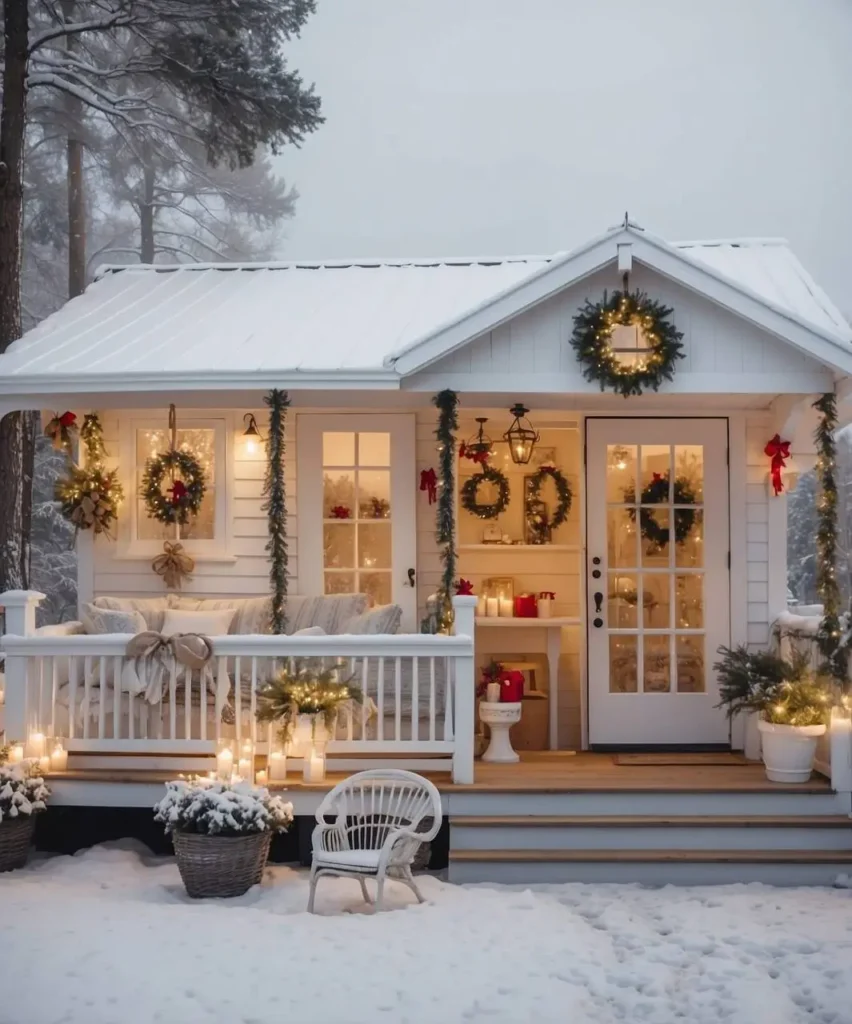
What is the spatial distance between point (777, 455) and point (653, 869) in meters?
3.12

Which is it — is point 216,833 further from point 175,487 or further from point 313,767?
point 175,487

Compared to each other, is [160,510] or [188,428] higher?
[188,428]

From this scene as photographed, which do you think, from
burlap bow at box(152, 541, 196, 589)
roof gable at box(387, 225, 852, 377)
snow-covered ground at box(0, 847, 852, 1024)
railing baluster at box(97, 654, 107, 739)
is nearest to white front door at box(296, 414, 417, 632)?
burlap bow at box(152, 541, 196, 589)

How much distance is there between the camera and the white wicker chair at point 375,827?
6.55 m

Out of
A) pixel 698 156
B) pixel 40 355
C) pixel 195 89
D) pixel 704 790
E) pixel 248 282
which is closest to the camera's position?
pixel 704 790

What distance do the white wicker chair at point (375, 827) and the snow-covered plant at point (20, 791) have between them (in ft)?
5.51

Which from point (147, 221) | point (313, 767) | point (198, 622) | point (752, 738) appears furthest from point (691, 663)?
point (147, 221)

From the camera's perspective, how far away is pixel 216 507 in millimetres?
9531

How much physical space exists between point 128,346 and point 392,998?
17.5 feet

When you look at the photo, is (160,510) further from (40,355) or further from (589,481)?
(589,481)

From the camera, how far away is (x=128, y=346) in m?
9.08

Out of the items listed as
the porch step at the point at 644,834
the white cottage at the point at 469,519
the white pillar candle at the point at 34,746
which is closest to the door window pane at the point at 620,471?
the white cottage at the point at 469,519

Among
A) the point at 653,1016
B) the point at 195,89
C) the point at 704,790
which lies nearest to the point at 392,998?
the point at 653,1016

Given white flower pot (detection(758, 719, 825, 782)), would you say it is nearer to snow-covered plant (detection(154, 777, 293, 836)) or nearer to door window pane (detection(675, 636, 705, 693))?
door window pane (detection(675, 636, 705, 693))
